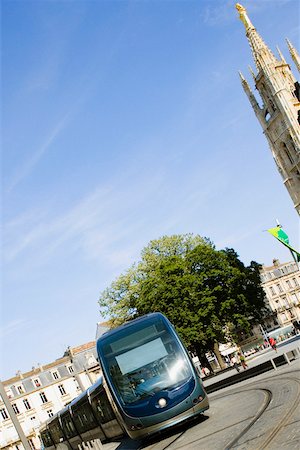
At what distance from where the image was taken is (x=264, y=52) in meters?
68.4

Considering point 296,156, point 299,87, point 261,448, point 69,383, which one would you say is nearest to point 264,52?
point 296,156

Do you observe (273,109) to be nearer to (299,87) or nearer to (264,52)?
(264,52)

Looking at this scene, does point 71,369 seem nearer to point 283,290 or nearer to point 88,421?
point 283,290

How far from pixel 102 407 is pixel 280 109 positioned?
51308mm

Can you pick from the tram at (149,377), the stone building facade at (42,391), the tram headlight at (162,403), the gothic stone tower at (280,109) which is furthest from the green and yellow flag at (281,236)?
the stone building facade at (42,391)

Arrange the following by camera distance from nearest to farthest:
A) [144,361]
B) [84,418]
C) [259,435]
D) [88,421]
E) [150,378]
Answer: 1. [259,435]
2. [150,378]
3. [144,361]
4. [88,421]
5. [84,418]

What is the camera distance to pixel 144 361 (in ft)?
49.5

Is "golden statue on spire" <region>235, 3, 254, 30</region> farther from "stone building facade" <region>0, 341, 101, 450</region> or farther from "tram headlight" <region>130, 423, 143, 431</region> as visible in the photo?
"tram headlight" <region>130, 423, 143, 431</region>

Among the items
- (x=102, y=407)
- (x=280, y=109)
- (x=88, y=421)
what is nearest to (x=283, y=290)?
(x=280, y=109)

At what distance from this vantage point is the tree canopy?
46.2 metres

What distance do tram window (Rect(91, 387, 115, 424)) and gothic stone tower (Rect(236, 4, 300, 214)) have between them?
47.2 meters

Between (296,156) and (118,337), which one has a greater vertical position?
(296,156)

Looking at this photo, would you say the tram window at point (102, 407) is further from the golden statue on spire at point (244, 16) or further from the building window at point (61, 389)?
the golden statue on spire at point (244, 16)

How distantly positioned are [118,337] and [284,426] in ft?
21.7
